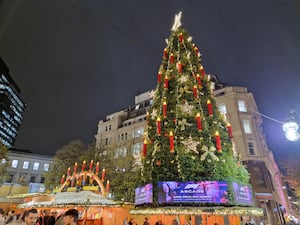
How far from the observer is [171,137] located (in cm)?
907

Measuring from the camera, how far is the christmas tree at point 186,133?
878 centimetres

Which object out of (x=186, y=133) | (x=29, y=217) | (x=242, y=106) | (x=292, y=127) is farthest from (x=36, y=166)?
(x=292, y=127)

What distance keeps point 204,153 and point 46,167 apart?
46292 millimetres

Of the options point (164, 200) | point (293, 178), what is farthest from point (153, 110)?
point (293, 178)

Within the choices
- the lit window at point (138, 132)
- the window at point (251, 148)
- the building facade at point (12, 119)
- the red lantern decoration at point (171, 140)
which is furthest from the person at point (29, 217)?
the building facade at point (12, 119)

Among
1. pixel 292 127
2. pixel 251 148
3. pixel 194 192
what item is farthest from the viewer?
pixel 251 148

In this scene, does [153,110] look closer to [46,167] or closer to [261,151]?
[261,151]

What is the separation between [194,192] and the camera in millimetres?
7977

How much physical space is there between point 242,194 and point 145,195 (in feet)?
14.2

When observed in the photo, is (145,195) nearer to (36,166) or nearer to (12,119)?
(36,166)

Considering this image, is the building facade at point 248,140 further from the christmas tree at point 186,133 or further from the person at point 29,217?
the person at point 29,217

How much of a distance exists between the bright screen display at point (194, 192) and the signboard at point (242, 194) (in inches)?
20.0

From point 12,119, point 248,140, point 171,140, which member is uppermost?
point 12,119

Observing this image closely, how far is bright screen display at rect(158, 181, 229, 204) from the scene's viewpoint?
7805mm
